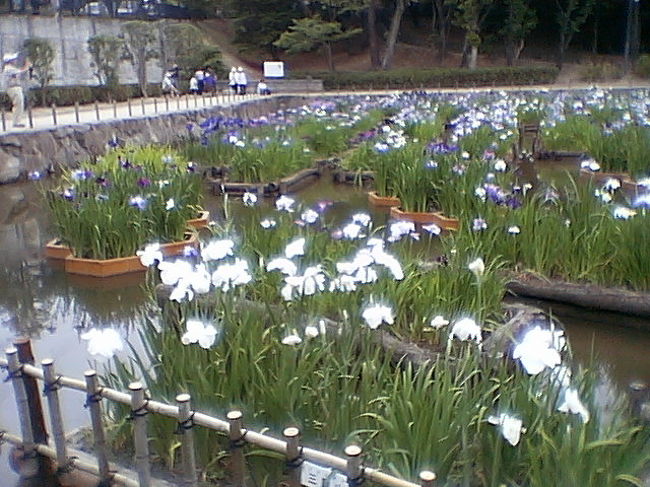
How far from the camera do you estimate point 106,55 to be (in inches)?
957

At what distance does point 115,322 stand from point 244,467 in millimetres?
2715

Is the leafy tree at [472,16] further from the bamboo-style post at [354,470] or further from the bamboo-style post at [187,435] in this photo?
the bamboo-style post at [354,470]

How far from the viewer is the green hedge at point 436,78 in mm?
30250

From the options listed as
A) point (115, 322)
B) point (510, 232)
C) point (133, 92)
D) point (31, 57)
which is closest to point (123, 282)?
point (115, 322)

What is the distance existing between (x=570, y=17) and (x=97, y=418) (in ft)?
120

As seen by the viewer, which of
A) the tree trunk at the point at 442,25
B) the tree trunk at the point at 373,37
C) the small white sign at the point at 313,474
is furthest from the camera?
the tree trunk at the point at 442,25

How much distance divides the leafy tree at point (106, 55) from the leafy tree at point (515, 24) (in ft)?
58.2

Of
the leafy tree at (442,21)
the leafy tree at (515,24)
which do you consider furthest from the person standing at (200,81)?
the leafy tree at (515,24)

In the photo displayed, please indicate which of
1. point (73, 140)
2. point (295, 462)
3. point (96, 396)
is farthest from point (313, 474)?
point (73, 140)

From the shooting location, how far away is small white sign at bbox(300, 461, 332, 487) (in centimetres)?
230

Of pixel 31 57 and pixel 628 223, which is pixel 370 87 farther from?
pixel 628 223

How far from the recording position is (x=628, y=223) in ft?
15.9

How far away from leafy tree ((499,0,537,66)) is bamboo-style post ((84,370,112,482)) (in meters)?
33.3

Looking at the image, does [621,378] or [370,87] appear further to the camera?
[370,87]
